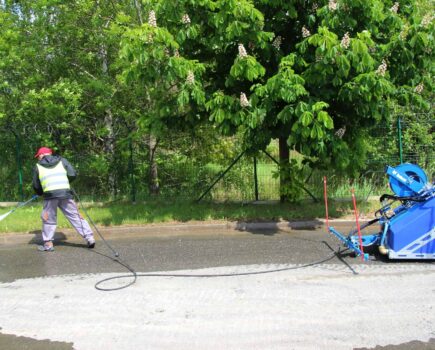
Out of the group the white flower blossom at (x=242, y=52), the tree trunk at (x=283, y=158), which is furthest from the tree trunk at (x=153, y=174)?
the white flower blossom at (x=242, y=52)

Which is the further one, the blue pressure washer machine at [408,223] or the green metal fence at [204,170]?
the green metal fence at [204,170]

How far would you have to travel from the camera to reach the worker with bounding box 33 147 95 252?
25.9ft

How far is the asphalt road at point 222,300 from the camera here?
432cm

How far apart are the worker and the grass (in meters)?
1.46

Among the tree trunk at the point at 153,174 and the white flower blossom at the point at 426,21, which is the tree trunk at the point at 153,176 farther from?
the white flower blossom at the point at 426,21

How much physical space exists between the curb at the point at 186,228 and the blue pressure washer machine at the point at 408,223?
2564 mm

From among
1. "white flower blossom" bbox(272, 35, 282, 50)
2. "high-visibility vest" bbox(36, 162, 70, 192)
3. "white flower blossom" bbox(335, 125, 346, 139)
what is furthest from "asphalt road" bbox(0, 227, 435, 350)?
"white flower blossom" bbox(272, 35, 282, 50)

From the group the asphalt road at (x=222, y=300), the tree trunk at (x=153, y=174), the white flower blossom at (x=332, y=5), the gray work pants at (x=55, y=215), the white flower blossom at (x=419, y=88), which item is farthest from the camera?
the tree trunk at (x=153, y=174)

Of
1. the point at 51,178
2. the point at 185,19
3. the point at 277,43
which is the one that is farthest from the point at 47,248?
the point at 277,43

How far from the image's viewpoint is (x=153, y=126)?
9047 mm

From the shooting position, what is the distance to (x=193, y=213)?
10.1 metres

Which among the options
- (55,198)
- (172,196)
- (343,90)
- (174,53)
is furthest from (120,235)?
(343,90)

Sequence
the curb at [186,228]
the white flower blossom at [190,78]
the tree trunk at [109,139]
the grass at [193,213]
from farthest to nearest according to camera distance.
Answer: the tree trunk at [109,139] → the grass at [193,213] → the curb at [186,228] → the white flower blossom at [190,78]

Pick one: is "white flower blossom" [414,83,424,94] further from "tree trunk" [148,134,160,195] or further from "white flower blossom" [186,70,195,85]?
"tree trunk" [148,134,160,195]
